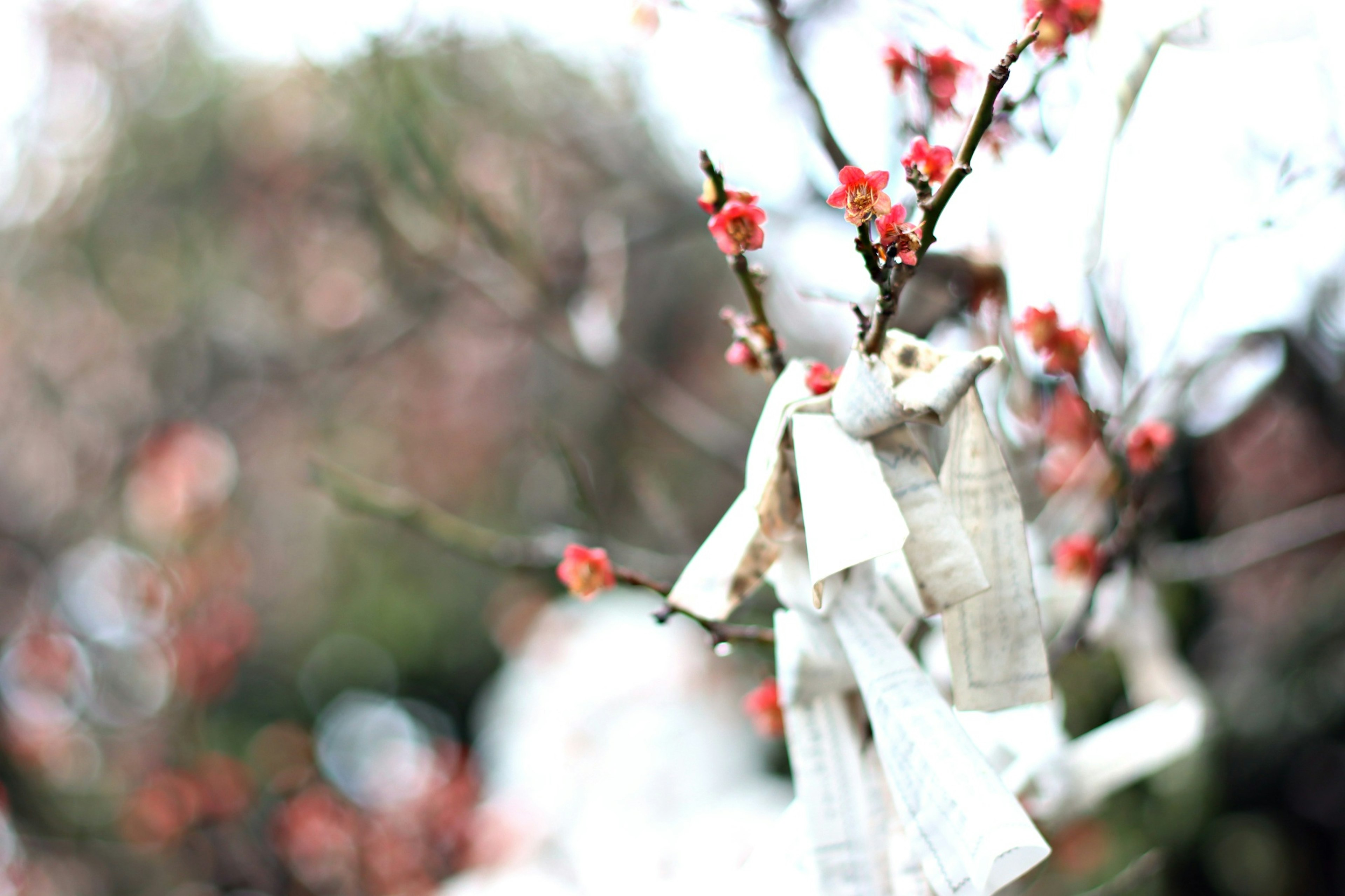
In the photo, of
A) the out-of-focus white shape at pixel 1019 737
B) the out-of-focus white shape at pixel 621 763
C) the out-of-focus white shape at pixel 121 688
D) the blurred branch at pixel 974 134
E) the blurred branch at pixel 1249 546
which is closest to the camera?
the blurred branch at pixel 974 134

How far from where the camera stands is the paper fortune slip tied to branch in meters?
0.44

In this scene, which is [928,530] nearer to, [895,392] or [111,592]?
[895,392]

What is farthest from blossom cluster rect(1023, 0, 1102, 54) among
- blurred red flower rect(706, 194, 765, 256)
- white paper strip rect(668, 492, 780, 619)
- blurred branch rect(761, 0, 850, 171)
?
white paper strip rect(668, 492, 780, 619)

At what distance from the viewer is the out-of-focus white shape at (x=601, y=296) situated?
3.82 ft

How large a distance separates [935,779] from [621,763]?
1238 millimetres

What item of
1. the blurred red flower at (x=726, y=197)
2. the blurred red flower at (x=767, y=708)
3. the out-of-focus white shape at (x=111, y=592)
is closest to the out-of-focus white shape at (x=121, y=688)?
the out-of-focus white shape at (x=111, y=592)

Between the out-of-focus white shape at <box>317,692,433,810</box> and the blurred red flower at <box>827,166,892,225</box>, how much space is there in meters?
1.59

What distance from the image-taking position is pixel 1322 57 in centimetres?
96

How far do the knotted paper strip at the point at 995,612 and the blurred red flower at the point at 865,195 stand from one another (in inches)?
5.1

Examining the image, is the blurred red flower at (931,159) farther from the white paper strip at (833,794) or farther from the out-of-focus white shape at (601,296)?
the out-of-focus white shape at (601,296)

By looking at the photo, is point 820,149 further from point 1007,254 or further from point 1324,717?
point 1324,717

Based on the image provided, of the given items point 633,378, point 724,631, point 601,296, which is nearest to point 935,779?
point 724,631

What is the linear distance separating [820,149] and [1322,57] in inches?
24.1

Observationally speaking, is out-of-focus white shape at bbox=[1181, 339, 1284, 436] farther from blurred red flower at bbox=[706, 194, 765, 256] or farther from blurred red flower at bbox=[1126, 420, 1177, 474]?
blurred red flower at bbox=[706, 194, 765, 256]
